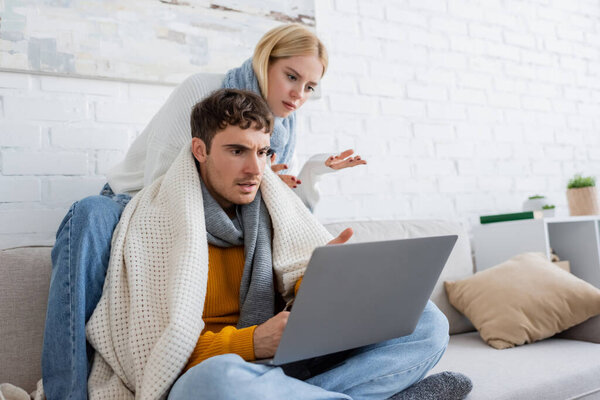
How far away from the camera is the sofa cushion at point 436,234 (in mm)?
1939

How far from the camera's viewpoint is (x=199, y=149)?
4.50 ft

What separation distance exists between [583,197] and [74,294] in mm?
2313

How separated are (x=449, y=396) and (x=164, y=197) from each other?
2.56 feet

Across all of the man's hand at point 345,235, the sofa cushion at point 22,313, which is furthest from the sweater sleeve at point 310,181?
the sofa cushion at point 22,313

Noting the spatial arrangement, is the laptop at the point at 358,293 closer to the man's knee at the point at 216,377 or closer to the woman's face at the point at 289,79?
the man's knee at the point at 216,377

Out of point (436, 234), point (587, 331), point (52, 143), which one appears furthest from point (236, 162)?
point (587, 331)

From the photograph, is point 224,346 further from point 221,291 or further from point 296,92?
point 296,92

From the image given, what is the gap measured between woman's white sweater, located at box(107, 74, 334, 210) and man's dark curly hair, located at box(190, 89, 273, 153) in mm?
176

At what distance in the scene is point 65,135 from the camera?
1759 millimetres

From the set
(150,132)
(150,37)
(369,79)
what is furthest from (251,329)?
(369,79)

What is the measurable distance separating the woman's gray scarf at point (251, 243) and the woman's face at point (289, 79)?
1.50 feet

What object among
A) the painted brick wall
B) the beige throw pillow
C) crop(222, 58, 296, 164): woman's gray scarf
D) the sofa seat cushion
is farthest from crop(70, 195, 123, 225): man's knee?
the beige throw pillow

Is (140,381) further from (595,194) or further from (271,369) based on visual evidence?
(595,194)

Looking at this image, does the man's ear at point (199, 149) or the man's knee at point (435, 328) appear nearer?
the man's knee at point (435, 328)
